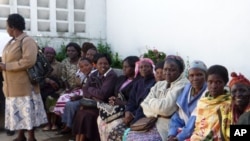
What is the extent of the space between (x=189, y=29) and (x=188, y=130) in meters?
2.00

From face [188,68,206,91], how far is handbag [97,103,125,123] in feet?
4.04

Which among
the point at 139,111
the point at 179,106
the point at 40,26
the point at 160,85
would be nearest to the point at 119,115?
the point at 139,111

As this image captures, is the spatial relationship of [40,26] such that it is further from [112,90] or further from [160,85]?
[160,85]

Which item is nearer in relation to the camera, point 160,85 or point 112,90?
point 160,85

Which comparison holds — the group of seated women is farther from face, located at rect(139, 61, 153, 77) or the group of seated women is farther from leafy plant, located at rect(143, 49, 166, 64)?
leafy plant, located at rect(143, 49, 166, 64)

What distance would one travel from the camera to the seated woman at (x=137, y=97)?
447 cm

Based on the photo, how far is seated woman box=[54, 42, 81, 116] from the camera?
5.88 m

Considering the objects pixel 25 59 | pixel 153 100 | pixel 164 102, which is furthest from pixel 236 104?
pixel 25 59

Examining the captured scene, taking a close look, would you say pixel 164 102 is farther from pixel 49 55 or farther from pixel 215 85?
pixel 49 55

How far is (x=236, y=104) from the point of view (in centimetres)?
314

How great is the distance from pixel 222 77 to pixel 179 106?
0.64 m

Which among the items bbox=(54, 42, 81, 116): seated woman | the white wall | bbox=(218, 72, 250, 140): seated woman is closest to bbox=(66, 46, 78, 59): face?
bbox=(54, 42, 81, 116): seated woman

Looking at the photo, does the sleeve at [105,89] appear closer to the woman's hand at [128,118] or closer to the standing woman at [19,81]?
the woman's hand at [128,118]

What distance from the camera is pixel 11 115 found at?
16.7ft
